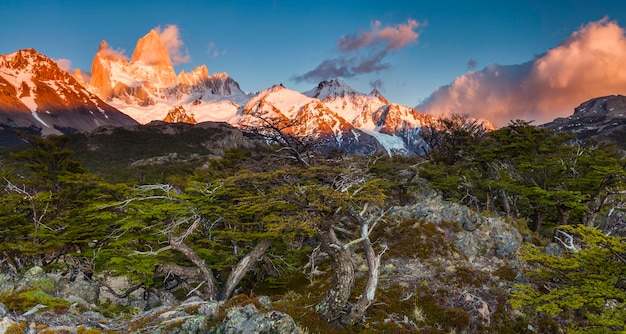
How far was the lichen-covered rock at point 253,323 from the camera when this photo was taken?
24.6 ft

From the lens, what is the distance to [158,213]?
49.0 feet

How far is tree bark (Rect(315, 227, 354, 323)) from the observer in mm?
10734

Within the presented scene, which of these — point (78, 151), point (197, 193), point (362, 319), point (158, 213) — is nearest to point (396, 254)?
point (362, 319)

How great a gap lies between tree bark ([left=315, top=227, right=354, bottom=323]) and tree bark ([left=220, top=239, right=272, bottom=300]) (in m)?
5.03

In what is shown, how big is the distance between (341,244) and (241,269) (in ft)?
20.5

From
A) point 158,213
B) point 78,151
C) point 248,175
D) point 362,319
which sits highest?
point 78,151

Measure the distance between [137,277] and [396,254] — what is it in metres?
12.8

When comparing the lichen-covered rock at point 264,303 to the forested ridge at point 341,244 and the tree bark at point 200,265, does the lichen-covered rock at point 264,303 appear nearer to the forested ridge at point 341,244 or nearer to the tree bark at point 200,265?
the forested ridge at point 341,244

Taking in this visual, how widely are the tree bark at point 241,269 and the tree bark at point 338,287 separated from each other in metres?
5.03

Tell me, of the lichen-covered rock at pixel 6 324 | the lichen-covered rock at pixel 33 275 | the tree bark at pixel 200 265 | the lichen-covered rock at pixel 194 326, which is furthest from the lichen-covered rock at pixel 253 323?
the lichen-covered rock at pixel 33 275

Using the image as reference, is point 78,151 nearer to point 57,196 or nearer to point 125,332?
point 57,196

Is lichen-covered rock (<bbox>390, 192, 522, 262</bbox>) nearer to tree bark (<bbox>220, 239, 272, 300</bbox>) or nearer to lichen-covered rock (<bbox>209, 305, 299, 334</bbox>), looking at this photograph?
tree bark (<bbox>220, 239, 272, 300</bbox>)

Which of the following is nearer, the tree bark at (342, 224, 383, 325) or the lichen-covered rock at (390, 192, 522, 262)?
the tree bark at (342, 224, 383, 325)

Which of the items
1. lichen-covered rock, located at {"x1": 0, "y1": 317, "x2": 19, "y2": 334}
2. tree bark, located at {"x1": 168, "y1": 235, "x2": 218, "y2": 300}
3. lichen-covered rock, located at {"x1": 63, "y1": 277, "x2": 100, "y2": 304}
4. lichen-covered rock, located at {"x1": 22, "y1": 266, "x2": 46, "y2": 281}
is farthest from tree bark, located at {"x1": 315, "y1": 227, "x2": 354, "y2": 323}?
lichen-covered rock, located at {"x1": 63, "y1": 277, "x2": 100, "y2": 304}
